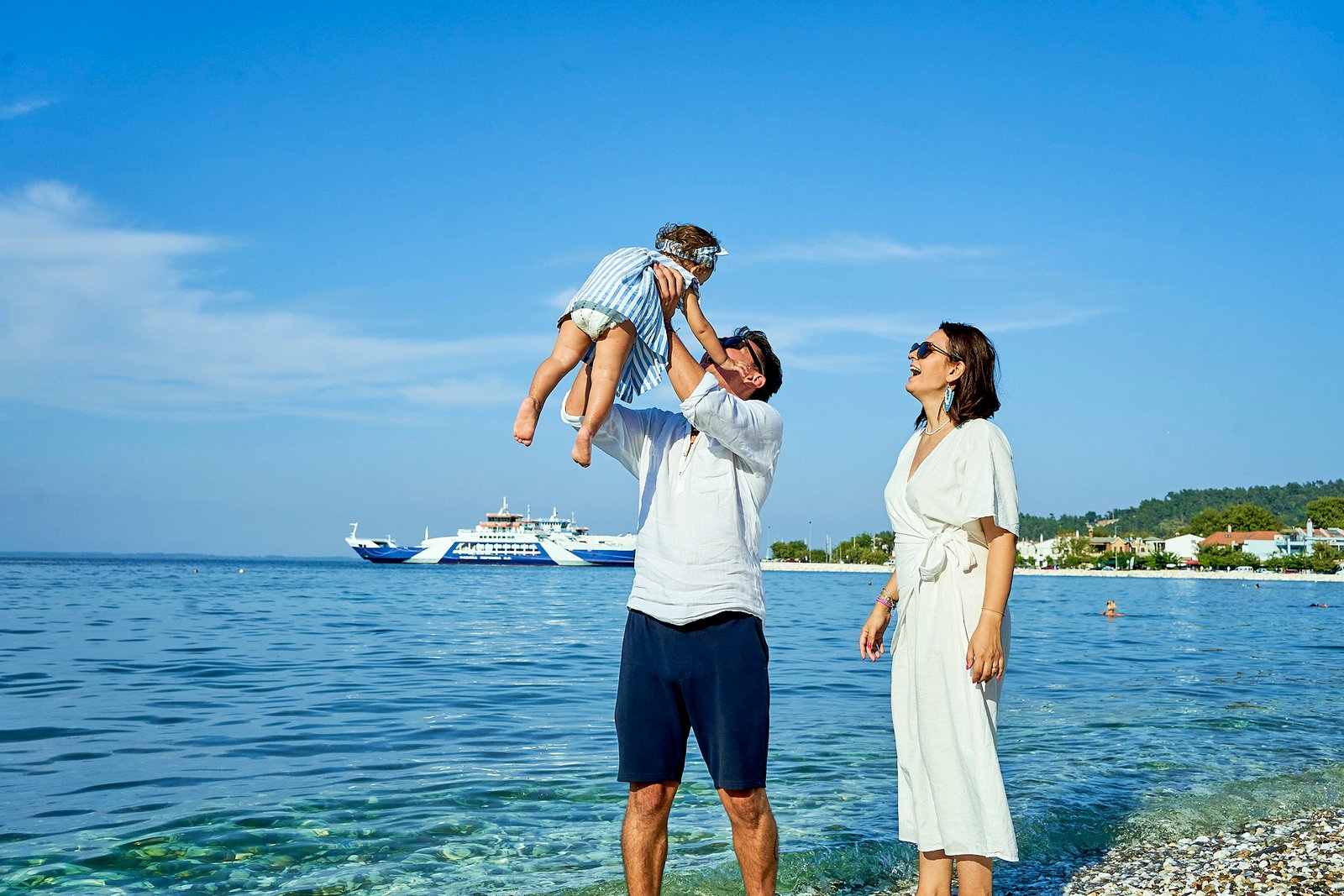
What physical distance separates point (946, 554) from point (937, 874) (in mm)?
976

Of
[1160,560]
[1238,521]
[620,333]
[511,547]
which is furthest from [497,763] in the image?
[1238,521]

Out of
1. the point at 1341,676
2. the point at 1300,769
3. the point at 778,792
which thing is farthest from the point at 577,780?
the point at 1341,676

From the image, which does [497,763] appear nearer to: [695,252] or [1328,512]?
[695,252]

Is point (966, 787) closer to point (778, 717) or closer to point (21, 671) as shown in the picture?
point (778, 717)

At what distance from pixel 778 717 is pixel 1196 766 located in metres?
3.24

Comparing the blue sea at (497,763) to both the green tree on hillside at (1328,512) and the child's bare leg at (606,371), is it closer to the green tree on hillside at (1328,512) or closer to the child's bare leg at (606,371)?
the child's bare leg at (606,371)

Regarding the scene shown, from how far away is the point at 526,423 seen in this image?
262cm

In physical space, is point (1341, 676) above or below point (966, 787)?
below

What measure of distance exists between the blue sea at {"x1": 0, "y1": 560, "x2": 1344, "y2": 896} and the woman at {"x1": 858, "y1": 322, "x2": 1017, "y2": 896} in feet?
4.71

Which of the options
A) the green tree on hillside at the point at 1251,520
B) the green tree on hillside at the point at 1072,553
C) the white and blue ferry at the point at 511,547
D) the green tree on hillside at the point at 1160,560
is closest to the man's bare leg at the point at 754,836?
the white and blue ferry at the point at 511,547

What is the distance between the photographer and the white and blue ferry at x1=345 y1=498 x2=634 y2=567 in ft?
289

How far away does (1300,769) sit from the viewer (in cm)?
654

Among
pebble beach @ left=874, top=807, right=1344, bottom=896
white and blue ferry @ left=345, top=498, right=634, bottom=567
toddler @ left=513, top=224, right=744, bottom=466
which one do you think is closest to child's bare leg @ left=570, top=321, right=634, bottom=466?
toddler @ left=513, top=224, right=744, bottom=466

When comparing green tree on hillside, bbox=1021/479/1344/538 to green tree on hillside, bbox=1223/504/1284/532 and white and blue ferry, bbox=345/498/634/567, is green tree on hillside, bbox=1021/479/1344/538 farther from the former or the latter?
white and blue ferry, bbox=345/498/634/567
